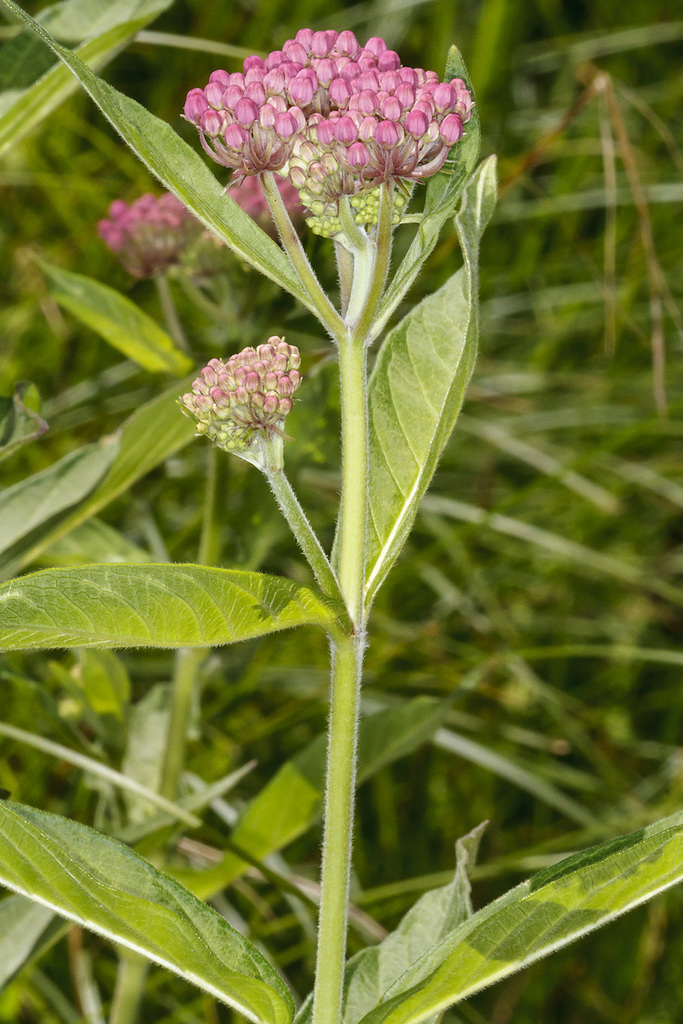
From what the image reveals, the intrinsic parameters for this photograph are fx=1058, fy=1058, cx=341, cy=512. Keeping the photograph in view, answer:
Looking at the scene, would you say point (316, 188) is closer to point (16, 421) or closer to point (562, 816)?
point (16, 421)

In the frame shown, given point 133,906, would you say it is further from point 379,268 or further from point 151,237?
point 151,237

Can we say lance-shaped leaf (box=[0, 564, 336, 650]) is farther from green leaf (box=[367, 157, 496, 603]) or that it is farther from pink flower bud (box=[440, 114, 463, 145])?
pink flower bud (box=[440, 114, 463, 145])

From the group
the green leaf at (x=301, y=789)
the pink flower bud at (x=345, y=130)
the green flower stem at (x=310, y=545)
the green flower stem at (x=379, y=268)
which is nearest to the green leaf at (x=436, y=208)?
the green flower stem at (x=379, y=268)

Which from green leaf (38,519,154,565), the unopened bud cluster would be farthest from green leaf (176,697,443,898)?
the unopened bud cluster

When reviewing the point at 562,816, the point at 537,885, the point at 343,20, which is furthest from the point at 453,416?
the point at 343,20

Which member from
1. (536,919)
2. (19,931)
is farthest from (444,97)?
(19,931)
